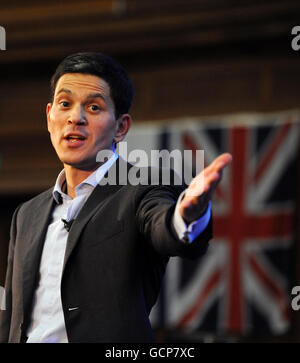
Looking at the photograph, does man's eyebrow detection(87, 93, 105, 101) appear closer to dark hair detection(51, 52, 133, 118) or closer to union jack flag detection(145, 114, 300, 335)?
dark hair detection(51, 52, 133, 118)

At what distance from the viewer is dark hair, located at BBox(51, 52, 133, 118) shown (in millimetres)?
1880

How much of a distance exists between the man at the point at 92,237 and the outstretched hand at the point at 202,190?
1.5 inches

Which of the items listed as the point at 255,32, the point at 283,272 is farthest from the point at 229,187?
the point at 255,32

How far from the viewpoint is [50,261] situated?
1.87 metres

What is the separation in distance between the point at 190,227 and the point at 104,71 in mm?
492

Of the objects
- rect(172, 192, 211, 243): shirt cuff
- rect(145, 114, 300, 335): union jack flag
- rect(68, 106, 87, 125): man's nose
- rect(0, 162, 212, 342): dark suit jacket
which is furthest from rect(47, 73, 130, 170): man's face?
rect(145, 114, 300, 335): union jack flag

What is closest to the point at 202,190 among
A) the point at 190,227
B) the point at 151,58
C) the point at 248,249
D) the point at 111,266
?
the point at 190,227

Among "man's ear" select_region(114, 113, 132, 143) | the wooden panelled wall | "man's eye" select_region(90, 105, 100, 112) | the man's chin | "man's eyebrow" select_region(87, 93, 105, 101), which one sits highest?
the wooden panelled wall

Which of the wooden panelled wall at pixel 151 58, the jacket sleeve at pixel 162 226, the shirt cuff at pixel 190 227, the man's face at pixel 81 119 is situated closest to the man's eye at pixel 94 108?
the man's face at pixel 81 119

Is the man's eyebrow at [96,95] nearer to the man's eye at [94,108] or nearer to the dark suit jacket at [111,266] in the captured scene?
the man's eye at [94,108]

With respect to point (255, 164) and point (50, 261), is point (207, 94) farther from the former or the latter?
point (50, 261)

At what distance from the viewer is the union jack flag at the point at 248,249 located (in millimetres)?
6227
